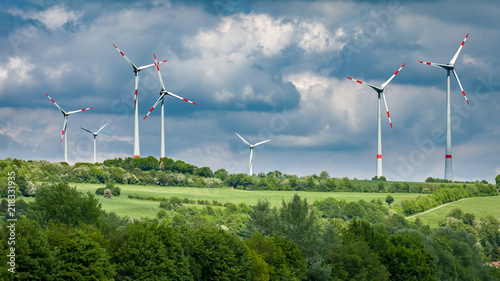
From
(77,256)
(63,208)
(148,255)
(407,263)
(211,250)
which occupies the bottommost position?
(407,263)

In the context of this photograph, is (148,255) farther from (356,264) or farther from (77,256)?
(356,264)

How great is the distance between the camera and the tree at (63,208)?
111m

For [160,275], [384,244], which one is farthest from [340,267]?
[160,275]

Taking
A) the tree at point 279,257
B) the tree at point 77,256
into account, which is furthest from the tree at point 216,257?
the tree at point 77,256

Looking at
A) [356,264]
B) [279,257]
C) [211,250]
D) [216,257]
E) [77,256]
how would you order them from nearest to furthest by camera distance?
[77,256]
[216,257]
[211,250]
[279,257]
[356,264]

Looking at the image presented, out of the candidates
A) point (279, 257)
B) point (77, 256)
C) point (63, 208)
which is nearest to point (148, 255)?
point (77, 256)

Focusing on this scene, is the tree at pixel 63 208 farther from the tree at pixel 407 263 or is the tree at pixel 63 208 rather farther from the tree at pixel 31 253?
the tree at pixel 407 263

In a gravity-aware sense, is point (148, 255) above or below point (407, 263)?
above

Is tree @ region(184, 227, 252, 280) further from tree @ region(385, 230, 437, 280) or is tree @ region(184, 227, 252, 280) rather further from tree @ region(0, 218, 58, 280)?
tree @ region(385, 230, 437, 280)

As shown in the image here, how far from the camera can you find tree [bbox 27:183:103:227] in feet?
365

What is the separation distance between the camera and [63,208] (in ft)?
365

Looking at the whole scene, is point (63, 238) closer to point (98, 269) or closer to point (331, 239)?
point (98, 269)

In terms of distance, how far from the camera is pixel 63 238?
7638cm

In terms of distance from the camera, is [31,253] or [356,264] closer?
[31,253]
